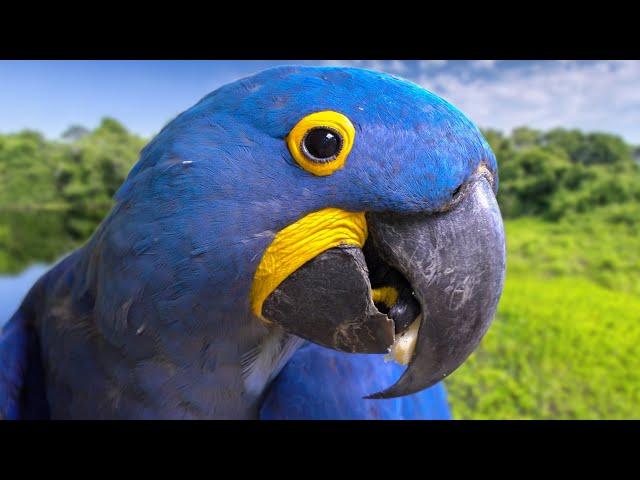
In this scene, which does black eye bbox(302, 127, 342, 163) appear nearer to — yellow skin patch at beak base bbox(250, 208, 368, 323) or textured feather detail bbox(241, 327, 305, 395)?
yellow skin patch at beak base bbox(250, 208, 368, 323)

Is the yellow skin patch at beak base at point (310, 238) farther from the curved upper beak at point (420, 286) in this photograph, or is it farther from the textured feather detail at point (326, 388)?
the textured feather detail at point (326, 388)

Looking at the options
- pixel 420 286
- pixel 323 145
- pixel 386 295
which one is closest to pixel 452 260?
pixel 420 286

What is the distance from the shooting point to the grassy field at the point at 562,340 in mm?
4887

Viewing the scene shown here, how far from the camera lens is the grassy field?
4887 mm

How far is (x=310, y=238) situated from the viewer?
1.16 meters

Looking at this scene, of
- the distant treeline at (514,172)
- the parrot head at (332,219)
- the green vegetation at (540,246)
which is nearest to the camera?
the parrot head at (332,219)

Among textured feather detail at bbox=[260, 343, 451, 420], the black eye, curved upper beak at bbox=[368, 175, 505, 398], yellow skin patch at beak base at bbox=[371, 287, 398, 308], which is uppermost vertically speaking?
the black eye

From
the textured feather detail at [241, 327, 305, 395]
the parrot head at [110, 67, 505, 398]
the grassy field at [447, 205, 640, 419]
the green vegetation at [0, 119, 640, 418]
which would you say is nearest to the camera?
the parrot head at [110, 67, 505, 398]

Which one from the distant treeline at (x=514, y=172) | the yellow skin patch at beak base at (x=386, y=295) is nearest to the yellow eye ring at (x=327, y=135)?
the yellow skin patch at beak base at (x=386, y=295)

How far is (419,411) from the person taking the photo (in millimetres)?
2139

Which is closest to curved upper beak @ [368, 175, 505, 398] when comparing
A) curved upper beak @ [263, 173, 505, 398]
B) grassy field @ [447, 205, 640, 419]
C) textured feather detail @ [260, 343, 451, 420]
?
curved upper beak @ [263, 173, 505, 398]

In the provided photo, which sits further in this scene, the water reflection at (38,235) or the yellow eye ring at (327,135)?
the water reflection at (38,235)

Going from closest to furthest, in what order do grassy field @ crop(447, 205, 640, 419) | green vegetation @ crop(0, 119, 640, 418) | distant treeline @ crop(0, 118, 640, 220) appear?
grassy field @ crop(447, 205, 640, 419)
green vegetation @ crop(0, 119, 640, 418)
distant treeline @ crop(0, 118, 640, 220)
